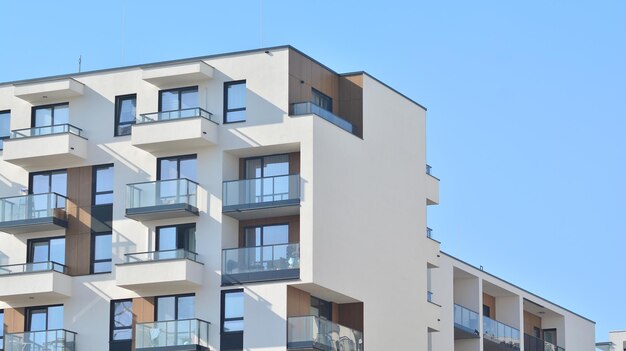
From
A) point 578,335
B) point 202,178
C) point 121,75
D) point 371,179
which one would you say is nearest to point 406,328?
point 371,179

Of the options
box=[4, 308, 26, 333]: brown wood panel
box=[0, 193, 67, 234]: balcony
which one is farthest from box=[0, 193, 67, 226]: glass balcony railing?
box=[4, 308, 26, 333]: brown wood panel

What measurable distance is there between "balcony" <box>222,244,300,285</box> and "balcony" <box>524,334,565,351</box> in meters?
25.1

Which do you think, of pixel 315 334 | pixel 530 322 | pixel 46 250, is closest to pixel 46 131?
pixel 46 250

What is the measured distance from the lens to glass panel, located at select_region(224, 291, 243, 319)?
2586 inches

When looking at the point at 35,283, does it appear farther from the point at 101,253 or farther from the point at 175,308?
the point at 175,308

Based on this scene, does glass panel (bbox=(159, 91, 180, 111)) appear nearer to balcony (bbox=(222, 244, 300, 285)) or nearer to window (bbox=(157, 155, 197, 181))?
window (bbox=(157, 155, 197, 181))

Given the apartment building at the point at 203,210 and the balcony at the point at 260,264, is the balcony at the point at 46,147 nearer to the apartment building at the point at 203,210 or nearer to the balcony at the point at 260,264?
the apartment building at the point at 203,210

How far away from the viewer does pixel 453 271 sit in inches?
3211

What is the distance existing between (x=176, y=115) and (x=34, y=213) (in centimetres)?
664

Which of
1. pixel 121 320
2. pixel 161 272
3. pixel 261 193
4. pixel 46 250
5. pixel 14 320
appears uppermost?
pixel 261 193

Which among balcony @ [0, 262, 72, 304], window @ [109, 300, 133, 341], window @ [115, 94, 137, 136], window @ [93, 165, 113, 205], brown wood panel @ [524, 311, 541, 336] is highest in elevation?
window @ [115, 94, 137, 136]

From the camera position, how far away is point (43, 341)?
6775cm

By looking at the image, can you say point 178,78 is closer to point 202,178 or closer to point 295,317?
point 202,178

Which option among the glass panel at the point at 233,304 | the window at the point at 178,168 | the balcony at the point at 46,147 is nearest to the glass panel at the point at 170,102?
the window at the point at 178,168
